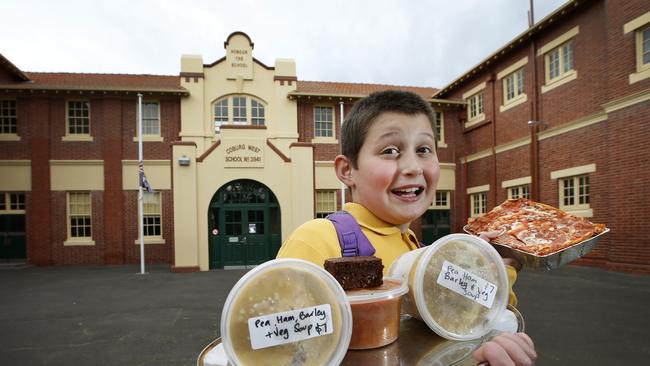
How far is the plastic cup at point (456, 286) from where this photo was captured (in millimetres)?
1140

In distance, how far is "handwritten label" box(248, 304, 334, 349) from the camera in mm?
860

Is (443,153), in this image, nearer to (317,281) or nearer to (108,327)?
(108,327)

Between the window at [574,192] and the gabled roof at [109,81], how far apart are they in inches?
619

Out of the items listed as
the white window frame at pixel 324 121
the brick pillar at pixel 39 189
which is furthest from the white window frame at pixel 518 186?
the brick pillar at pixel 39 189

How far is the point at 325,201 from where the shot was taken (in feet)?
57.8

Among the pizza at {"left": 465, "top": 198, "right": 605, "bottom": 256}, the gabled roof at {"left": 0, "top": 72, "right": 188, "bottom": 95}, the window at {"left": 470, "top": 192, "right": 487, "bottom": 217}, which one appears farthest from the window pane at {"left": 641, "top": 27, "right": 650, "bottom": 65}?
the gabled roof at {"left": 0, "top": 72, "right": 188, "bottom": 95}

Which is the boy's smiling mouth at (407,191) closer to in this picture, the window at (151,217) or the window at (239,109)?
the window at (239,109)

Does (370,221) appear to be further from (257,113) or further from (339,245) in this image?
(257,113)

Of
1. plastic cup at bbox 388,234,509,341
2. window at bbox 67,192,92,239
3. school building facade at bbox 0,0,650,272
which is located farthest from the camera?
window at bbox 67,192,92,239

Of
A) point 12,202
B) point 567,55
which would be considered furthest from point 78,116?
point 567,55

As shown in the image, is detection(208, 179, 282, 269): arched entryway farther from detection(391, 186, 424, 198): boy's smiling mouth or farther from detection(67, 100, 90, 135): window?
detection(391, 186, 424, 198): boy's smiling mouth

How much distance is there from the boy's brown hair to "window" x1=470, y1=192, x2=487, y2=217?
17.1 m

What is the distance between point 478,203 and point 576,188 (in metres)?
5.66

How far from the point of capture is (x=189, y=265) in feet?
46.3
